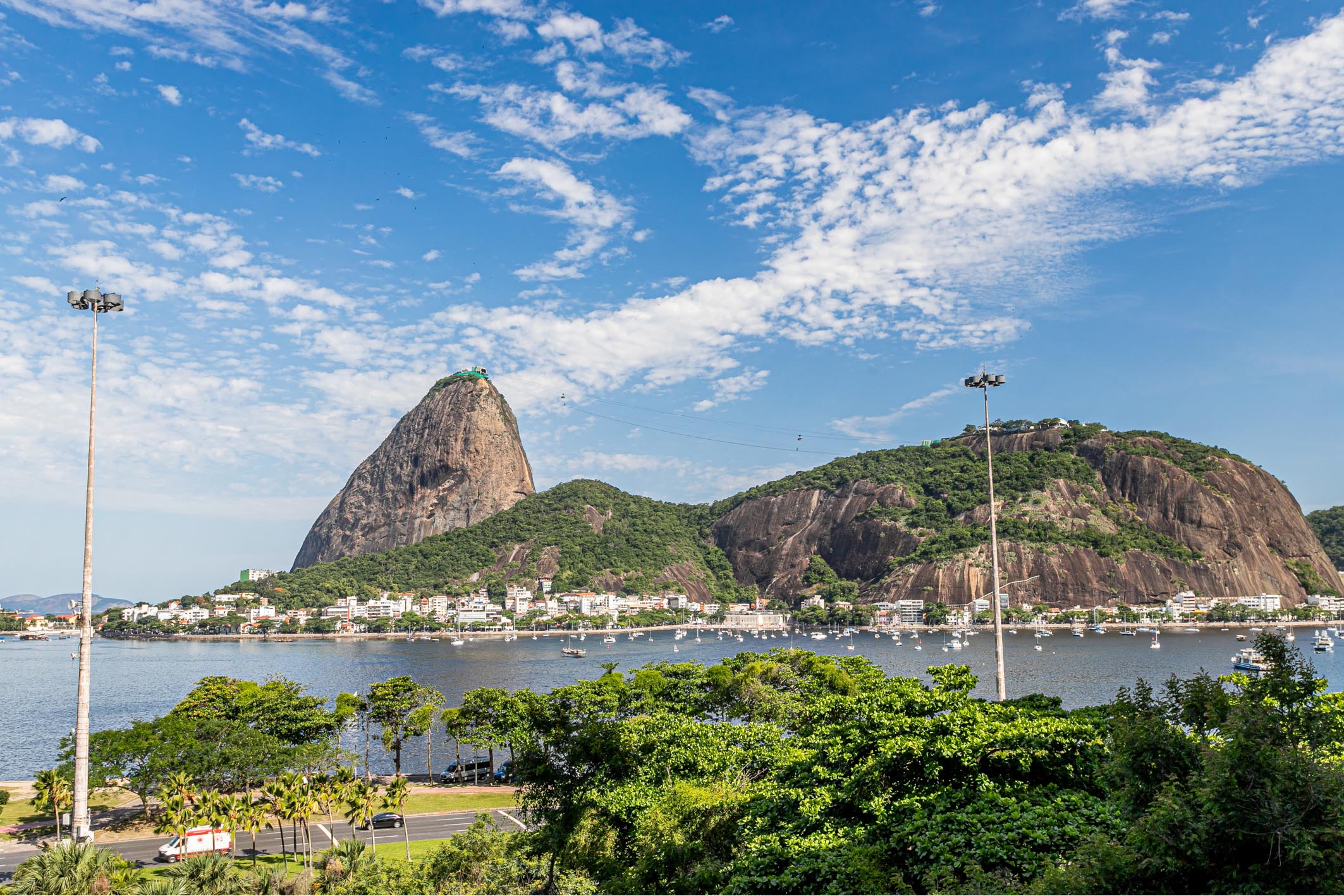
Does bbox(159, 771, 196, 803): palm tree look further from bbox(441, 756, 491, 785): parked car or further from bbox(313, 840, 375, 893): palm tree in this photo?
bbox(441, 756, 491, 785): parked car

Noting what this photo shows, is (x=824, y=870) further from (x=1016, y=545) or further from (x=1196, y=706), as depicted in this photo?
(x=1016, y=545)

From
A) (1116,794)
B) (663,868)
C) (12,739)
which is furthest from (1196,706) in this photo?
(12,739)

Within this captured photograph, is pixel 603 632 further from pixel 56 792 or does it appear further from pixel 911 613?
pixel 56 792

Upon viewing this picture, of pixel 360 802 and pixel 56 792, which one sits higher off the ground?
pixel 56 792

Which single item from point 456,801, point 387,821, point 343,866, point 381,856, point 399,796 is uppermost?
point 343,866

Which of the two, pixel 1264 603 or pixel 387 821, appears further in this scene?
pixel 1264 603

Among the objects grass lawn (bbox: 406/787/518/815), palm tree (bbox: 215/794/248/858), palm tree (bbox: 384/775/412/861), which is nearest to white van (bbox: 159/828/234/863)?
palm tree (bbox: 215/794/248/858)

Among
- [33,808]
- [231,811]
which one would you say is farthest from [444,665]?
[231,811]
